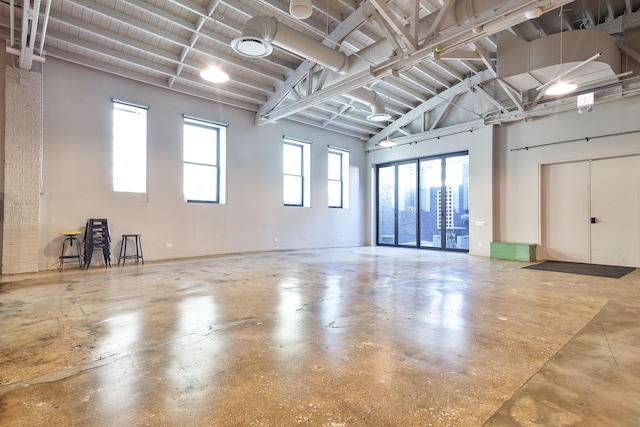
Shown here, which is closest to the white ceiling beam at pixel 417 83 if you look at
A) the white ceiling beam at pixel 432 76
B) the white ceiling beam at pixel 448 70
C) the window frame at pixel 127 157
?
the white ceiling beam at pixel 432 76

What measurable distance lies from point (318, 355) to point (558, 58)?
5892mm

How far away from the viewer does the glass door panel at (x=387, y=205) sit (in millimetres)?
11461

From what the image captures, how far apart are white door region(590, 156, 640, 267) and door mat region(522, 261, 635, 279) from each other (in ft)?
1.01

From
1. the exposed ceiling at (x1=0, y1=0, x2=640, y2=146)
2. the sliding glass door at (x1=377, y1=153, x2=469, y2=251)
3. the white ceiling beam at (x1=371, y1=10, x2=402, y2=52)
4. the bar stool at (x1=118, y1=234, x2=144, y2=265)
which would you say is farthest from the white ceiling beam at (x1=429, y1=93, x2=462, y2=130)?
the bar stool at (x1=118, y1=234, x2=144, y2=265)

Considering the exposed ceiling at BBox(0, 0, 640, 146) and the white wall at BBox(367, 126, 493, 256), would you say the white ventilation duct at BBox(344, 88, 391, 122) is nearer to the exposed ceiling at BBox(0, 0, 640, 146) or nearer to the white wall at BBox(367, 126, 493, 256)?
the exposed ceiling at BBox(0, 0, 640, 146)

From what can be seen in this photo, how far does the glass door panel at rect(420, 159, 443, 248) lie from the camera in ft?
33.0

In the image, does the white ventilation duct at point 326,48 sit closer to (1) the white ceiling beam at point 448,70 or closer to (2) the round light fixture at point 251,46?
(2) the round light fixture at point 251,46

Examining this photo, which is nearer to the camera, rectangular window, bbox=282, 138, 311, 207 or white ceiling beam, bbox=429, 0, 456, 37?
white ceiling beam, bbox=429, 0, 456, 37

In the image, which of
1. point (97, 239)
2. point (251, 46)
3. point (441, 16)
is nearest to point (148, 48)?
point (251, 46)

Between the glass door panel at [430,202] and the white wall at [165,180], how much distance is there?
9.67 feet

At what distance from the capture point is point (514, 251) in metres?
7.73

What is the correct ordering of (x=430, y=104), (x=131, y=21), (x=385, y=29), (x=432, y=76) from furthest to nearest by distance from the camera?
(x=430, y=104)
(x=432, y=76)
(x=131, y=21)
(x=385, y=29)

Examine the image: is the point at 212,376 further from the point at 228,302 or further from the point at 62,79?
the point at 62,79

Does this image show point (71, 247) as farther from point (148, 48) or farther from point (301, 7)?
point (301, 7)
